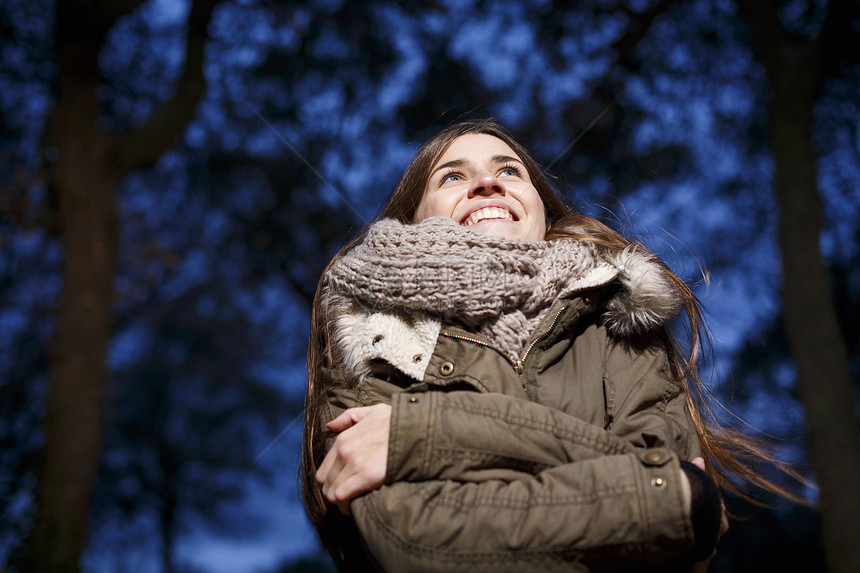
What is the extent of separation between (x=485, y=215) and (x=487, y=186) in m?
0.11

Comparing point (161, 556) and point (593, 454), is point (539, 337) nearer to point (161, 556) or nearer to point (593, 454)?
point (593, 454)

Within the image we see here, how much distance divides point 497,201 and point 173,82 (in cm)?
553

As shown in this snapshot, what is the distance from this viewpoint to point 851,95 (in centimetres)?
550

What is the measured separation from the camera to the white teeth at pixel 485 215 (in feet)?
7.32

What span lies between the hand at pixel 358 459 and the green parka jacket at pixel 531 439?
3 centimetres

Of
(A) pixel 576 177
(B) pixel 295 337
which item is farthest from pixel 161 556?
(A) pixel 576 177

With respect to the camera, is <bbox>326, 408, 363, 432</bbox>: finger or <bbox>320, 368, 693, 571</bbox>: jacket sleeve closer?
<bbox>320, 368, 693, 571</bbox>: jacket sleeve

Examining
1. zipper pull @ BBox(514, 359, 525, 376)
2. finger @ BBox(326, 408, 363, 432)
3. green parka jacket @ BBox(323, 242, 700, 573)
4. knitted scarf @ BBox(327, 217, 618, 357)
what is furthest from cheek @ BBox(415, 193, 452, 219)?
finger @ BBox(326, 408, 363, 432)

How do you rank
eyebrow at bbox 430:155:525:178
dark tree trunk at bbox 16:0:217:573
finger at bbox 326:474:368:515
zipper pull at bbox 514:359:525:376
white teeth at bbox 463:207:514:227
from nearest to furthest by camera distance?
finger at bbox 326:474:368:515, zipper pull at bbox 514:359:525:376, white teeth at bbox 463:207:514:227, eyebrow at bbox 430:155:525:178, dark tree trunk at bbox 16:0:217:573

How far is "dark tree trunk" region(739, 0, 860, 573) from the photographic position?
158 inches

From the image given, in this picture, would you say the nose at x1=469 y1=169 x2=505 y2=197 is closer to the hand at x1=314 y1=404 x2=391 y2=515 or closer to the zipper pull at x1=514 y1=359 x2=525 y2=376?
the zipper pull at x1=514 y1=359 x2=525 y2=376

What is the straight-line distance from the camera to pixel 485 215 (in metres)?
2.23

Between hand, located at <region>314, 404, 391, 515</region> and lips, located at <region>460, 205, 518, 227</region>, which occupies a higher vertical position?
lips, located at <region>460, 205, 518, 227</region>

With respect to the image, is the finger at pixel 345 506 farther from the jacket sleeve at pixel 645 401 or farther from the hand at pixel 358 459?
the jacket sleeve at pixel 645 401
